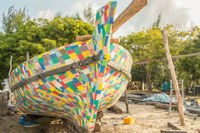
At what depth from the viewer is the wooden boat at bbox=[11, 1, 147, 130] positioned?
4.09 m

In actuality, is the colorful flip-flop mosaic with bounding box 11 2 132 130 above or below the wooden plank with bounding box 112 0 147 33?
below

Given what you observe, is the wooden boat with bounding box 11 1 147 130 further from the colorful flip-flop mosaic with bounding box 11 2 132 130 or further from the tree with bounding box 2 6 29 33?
the tree with bounding box 2 6 29 33

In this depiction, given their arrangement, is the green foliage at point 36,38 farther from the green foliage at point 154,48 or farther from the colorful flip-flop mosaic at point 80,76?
the colorful flip-flop mosaic at point 80,76

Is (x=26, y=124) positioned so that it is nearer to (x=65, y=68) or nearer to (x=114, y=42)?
(x=65, y=68)

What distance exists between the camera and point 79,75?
4395 millimetres

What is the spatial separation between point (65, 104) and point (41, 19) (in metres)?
18.2

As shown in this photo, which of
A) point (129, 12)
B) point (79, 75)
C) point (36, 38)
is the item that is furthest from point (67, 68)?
point (36, 38)

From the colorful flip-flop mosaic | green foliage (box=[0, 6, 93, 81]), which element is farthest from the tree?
the colorful flip-flop mosaic

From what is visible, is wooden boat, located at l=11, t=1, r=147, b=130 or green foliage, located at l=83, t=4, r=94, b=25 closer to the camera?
wooden boat, located at l=11, t=1, r=147, b=130

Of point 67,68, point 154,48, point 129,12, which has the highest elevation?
point 154,48

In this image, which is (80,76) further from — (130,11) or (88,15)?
(88,15)

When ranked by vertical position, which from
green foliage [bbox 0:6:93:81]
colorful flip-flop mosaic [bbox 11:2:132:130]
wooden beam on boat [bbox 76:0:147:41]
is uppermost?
green foliage [bbox 0:6:93:81]

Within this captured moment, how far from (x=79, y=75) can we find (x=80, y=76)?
26 mm

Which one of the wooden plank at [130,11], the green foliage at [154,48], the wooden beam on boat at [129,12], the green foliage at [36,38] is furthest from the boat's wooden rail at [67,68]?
the green foliage at [154,48]
